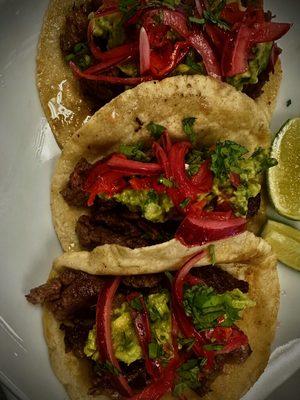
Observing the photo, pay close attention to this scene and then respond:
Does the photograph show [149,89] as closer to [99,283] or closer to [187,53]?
[187,53]

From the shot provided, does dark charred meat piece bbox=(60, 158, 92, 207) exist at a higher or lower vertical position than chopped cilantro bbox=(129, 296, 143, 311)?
higher

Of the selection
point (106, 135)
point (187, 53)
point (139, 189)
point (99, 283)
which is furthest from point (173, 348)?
point (187, 53)

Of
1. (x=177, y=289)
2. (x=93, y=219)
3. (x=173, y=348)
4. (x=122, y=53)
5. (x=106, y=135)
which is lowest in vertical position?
(x=173, y=348)

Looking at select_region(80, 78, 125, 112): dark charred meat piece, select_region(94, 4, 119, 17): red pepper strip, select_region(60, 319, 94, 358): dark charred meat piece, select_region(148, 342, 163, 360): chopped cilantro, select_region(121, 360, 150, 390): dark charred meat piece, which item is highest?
select_region(94, 4, 119, 17): red pepper strip

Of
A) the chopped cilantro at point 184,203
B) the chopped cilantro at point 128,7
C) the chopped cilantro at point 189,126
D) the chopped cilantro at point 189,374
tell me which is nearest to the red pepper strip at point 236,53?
the chopped cilantro at point 189,126

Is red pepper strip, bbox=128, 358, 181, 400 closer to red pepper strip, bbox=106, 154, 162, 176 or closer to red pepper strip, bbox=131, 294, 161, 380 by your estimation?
red pepper strip, bbox=131, 294, 161, 380

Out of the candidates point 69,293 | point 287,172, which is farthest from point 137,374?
point 287,172

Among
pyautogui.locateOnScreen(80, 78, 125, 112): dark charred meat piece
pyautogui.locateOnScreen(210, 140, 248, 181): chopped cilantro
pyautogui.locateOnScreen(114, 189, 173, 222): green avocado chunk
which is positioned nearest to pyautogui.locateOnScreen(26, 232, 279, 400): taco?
pyautogui.locateOnScreen(114, 189, 173, 222): green avocado chunk

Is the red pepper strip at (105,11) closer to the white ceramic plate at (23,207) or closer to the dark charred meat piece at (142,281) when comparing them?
the white ceramic plate at (23,207)
